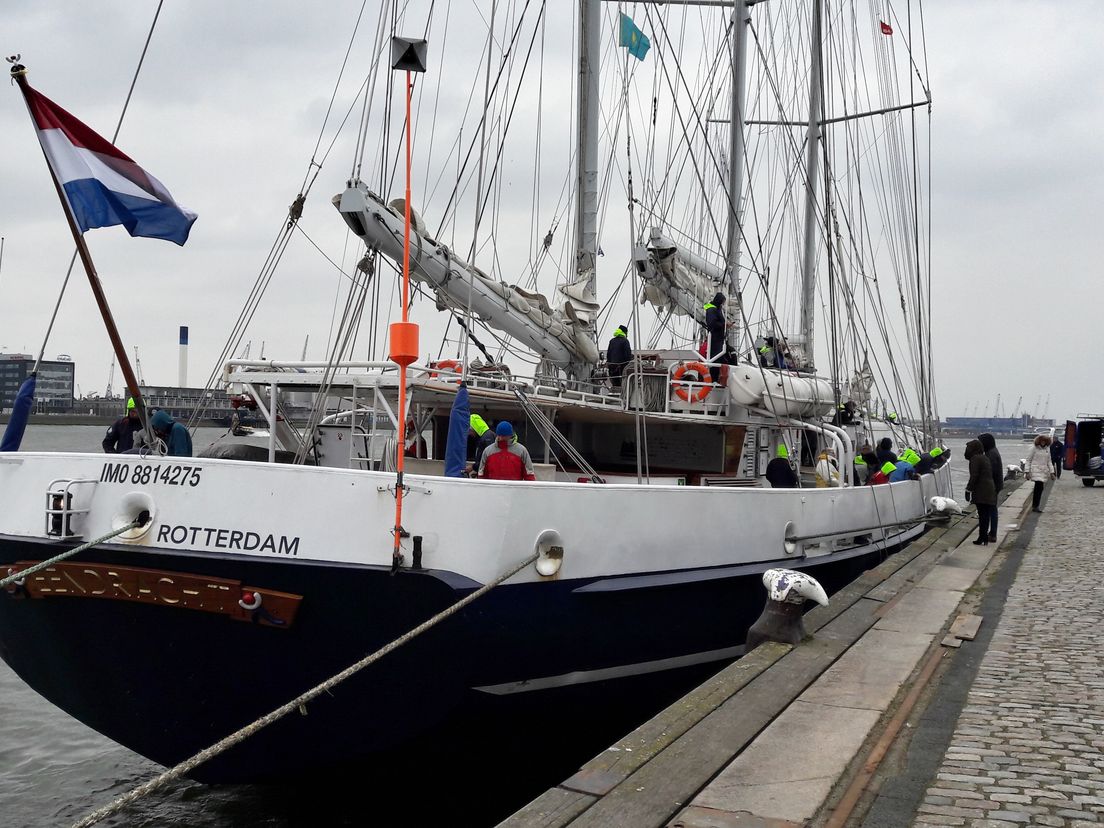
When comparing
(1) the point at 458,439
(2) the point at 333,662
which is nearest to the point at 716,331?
(1) the point at 458,439

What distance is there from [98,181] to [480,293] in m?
5.12

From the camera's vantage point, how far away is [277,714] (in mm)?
5223

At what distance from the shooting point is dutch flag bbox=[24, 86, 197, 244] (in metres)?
7.03

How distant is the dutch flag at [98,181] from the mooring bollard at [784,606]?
17.8ft

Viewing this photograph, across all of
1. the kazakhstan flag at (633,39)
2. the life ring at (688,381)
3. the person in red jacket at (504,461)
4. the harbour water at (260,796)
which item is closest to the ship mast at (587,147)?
the life ring at (688,381)

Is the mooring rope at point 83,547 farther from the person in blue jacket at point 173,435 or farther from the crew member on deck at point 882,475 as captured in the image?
the crew member on deck at point 882,475

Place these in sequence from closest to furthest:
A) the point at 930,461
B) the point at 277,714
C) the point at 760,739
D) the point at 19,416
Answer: the point at 277,714, the point at 760,739, the point at 19,416, the point at 930,461

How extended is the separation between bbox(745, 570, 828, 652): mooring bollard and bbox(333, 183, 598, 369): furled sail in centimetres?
398

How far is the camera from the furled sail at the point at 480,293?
1076 centimetres

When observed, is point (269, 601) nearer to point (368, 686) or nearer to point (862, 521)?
point (368, 686)

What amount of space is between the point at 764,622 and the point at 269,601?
12.7ft

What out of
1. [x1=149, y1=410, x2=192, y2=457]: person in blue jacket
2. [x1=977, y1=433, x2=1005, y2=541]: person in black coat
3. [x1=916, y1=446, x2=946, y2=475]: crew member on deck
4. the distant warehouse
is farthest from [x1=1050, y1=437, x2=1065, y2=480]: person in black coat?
the distant warehouse

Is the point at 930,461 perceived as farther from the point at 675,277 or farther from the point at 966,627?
the point at 966,627

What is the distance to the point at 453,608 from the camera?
21.8 ft
